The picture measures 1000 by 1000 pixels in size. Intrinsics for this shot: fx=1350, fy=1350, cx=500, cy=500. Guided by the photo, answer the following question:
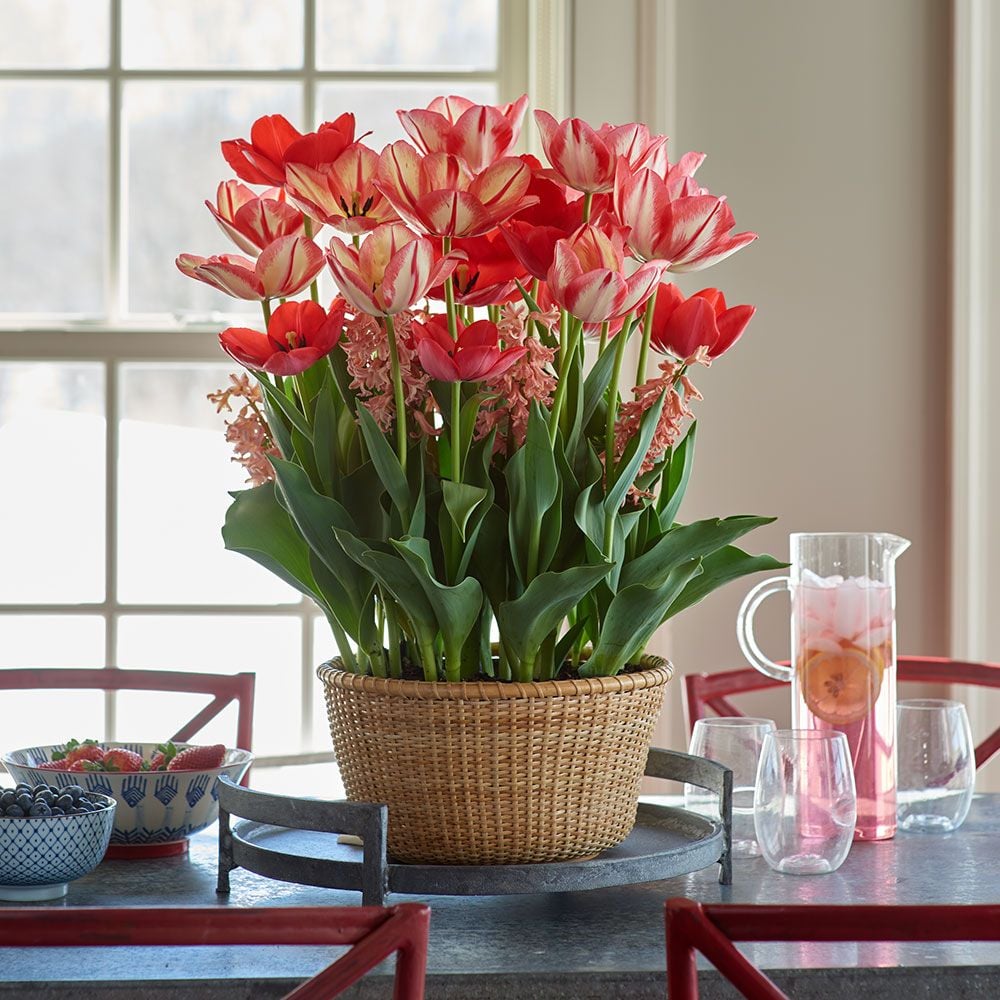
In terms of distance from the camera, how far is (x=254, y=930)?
2.13ft

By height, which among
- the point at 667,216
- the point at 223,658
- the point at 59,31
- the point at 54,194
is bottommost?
the point at 223,658

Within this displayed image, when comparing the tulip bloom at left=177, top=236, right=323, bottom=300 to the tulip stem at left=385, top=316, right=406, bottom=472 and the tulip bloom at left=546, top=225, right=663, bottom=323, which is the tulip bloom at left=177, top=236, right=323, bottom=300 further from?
the tulip bloom at left=546, top=225, right=663, bottom=323

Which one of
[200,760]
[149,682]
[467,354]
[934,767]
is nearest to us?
[467,354]

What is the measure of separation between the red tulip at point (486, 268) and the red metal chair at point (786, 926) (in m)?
0.50

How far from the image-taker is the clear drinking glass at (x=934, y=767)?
1321mm

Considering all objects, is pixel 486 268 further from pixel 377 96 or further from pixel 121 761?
pixel 377 96

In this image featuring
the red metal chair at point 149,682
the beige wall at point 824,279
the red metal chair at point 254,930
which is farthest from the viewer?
the beige wall at point 824,279

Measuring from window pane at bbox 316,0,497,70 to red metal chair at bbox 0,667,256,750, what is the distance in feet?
3.97

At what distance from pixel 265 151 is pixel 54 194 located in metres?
1.64

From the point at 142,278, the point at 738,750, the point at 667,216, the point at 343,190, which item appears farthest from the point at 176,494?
the point at 667,216

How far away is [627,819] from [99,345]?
1.68 metres

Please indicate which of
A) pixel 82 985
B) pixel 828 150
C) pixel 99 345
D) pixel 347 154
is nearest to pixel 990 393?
pixel 828 150

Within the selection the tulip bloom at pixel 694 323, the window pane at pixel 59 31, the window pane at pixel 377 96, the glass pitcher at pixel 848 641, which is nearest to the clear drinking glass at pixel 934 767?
the glass pitcher at pixel 848 641

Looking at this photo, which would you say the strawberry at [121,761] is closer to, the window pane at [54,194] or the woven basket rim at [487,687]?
the woven basket rim at [487,687]
